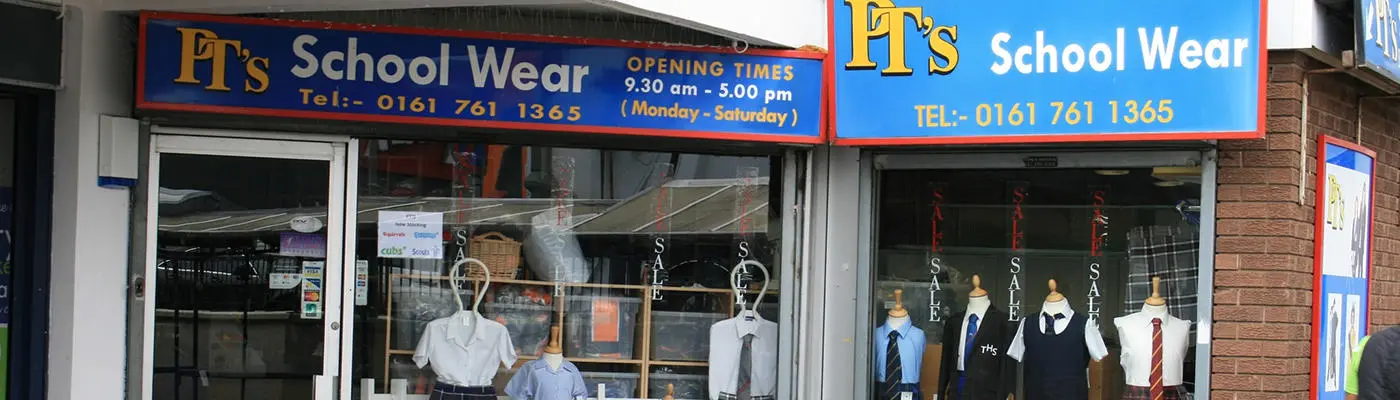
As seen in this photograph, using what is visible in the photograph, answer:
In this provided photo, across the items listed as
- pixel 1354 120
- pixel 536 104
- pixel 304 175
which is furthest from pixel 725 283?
pixel 1354 120

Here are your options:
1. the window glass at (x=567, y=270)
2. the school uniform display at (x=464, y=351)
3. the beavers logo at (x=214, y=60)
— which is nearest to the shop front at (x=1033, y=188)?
the window glass at (x=567, y=270)

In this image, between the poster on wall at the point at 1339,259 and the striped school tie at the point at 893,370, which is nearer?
the poster on wall at the point at 1339,259

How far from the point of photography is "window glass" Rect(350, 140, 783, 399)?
693 cm

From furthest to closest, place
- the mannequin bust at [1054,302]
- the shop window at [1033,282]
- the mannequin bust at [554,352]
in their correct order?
the mannequin bust at [554,352], the mannequin bust at [1054,302], the shop window at [1033,282]

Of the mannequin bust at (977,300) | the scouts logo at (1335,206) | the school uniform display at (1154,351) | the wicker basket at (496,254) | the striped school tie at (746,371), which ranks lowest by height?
the striped school tie at (746,371)

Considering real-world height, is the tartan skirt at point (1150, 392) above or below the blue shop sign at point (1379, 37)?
below

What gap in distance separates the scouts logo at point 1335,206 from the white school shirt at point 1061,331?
120 centimetres

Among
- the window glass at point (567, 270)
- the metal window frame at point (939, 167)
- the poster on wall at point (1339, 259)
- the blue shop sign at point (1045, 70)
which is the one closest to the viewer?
the blue shop sign at point (1045, 70)

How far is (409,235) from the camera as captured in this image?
6.93 metres

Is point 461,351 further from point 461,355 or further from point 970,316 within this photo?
point 970,316

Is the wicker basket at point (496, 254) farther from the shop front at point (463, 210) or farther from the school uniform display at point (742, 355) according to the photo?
the school uniform display at point (742, 355)

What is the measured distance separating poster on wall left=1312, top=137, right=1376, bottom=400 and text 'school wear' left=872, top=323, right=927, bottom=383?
1.88 meters

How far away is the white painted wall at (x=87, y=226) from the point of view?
615 centimetres

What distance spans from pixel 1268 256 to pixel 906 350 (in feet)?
6.06
